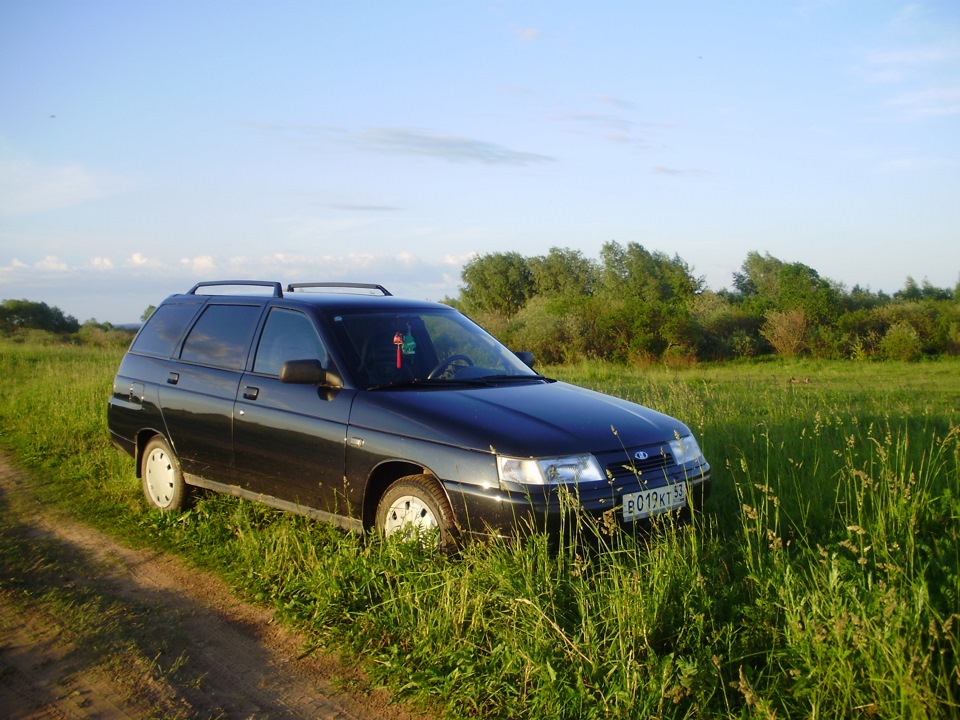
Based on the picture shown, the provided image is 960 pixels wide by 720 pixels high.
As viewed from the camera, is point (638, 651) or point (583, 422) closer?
point (638, 651)

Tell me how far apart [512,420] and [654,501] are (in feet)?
2.98

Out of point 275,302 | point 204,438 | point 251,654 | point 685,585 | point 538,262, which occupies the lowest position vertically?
point 251,654

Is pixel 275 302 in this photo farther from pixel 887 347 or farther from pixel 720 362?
pixel 887 347

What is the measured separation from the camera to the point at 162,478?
6.85 meters

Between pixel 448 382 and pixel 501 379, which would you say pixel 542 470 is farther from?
pixel 501 379

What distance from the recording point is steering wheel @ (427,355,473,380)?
567cm

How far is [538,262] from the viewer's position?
136 ft

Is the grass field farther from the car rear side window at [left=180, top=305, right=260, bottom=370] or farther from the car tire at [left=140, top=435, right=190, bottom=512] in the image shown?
the car rear side window at [left=180, top=305, right=260, bottom=370]

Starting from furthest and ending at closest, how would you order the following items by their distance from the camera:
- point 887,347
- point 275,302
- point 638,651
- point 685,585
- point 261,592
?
1. point 887,347
2. point 275,302
3. point 261,592
4. point 685,585
5. point 638,651

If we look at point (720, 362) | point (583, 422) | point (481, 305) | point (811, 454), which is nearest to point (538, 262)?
point (481, 305)

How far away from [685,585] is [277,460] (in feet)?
9.51

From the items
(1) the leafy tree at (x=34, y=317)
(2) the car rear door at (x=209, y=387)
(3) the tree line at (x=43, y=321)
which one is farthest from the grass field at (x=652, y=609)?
(1) the leafy tree at (x=34, y=317)

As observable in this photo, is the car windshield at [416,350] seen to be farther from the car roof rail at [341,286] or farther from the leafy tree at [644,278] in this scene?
the leafy tree at [644,278]

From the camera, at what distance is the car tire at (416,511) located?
4.57 metres
